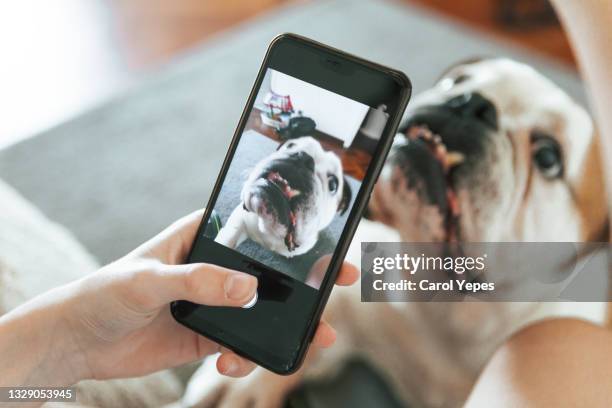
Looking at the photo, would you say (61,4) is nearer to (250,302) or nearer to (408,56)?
(408,56)

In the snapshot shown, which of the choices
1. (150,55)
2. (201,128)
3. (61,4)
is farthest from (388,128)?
(61,4)

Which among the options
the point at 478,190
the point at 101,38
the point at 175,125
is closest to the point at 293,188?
the point at 478,190

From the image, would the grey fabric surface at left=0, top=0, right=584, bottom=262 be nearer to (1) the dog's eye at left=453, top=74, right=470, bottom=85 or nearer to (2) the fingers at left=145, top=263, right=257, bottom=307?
(1) the dog's eye at left=453, top=74, right=470, bottom=85

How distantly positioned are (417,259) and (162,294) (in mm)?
224

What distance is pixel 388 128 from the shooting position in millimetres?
485

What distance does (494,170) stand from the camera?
63 centimetres

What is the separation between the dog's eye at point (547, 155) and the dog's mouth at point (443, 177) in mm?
75

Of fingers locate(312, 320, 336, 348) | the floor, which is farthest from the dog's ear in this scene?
the floor

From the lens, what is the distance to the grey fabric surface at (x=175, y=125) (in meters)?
0.90

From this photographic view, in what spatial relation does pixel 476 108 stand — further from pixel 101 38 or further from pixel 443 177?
pixel 101 38

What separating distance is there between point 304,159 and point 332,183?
3 cm

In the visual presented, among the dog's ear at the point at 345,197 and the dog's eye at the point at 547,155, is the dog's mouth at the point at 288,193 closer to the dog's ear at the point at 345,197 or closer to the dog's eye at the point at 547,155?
the dog's ear at the point at 345,197

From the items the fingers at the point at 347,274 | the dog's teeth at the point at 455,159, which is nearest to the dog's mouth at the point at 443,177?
the dog's teeth at the point at 455,159

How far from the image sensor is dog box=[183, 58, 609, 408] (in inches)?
24.0
